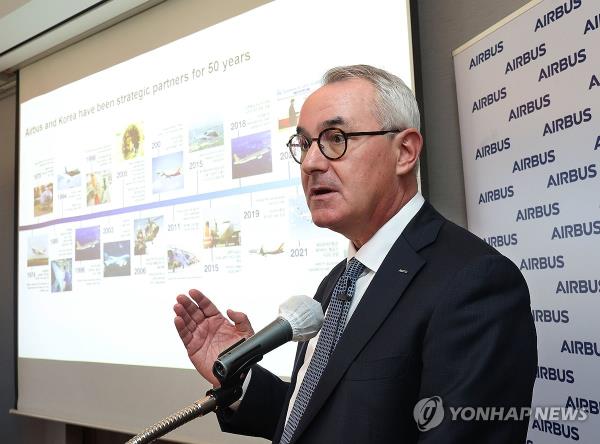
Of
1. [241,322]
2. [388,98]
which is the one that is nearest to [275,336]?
[241,322]

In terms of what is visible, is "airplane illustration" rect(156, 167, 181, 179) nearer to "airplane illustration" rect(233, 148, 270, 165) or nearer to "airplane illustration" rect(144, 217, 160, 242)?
"airplane illustration" rect(144, 217, 160, 242)

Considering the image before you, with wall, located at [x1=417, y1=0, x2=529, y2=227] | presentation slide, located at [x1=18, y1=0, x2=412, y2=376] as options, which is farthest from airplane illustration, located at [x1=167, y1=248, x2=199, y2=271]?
wall, located at [x1=417, y1=0, x2=529, y2=227]

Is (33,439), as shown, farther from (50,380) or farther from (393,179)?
(393,179)

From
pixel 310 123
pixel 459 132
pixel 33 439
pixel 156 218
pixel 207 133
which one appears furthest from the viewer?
pixel 33 439

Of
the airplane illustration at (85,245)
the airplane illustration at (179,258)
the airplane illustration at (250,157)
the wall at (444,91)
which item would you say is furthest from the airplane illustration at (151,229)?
the wall at (444,91)

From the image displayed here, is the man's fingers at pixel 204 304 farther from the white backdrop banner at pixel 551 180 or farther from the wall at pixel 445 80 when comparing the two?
the wall at pixel 445 80

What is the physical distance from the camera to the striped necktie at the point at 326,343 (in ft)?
3.68

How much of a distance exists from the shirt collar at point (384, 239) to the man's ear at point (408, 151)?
0.28 feet

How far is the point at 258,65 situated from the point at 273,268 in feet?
3.11

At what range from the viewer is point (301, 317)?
100 centimetres

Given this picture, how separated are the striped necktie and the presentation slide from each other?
97 cm

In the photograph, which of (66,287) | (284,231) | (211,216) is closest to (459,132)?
(284,231)

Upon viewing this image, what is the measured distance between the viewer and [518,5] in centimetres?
197

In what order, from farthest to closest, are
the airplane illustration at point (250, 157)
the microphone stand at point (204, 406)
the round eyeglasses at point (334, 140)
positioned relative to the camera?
the airplane illustration at point (250, 157) < the round eyeglasses at point (334, 140) < the microphone stand at point (204, 406)
